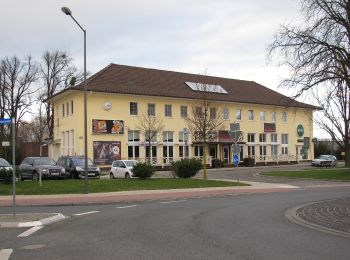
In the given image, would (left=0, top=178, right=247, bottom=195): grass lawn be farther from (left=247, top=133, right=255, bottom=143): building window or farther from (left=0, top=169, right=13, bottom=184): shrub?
(left=247, top=133, right=255, bottom=143): building window

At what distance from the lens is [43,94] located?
227 ft

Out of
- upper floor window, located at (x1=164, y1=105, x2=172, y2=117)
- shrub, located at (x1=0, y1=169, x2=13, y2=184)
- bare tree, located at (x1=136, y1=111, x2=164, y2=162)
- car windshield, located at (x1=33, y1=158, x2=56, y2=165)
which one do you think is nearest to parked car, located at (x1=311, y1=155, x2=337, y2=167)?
upper floor window, located at (x1=164, y1=105, x2=172, y2=117)

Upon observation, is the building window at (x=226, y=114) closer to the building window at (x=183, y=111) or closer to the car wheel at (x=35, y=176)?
the building window at (x=183, y=111)

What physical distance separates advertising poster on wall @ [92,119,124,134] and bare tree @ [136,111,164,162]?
2.24 m

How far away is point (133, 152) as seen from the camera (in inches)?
2115

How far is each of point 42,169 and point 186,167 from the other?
8759 millimetres

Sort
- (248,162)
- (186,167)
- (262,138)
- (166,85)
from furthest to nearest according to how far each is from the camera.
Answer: (262,138)
(248,162)
(166,85)
(186,167)

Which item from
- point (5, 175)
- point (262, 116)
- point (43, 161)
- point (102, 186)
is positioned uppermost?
point (262, 116)

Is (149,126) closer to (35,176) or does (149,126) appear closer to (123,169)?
(123,169)

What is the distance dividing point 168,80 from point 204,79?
21.6ft

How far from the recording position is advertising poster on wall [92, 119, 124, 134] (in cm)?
5108

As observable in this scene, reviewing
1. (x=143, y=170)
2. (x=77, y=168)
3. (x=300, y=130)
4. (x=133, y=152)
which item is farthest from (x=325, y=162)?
(x=143, y=170)

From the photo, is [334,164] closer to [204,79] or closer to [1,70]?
[204,79]

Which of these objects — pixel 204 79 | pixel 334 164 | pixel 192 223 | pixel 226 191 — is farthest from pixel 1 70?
pixel 192 223
